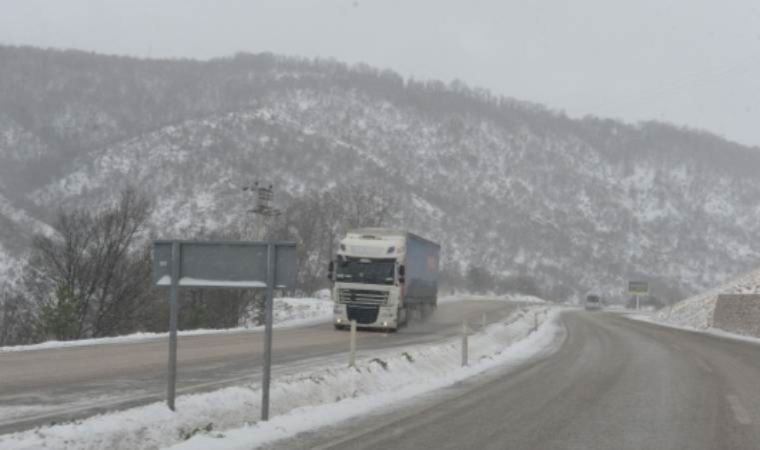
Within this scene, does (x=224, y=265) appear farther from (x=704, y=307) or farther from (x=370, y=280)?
(x=704, y=307)

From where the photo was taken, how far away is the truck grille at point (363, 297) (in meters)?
28.3

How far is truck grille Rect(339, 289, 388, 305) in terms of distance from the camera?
28.3 metres

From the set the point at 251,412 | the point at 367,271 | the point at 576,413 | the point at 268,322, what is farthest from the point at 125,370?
the point at 367,271

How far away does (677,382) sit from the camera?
14.3m

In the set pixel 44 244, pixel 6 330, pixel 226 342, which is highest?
pixel 44 244

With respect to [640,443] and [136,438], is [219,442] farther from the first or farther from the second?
[640,443]

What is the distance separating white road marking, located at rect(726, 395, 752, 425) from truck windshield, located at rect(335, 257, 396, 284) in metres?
17.0

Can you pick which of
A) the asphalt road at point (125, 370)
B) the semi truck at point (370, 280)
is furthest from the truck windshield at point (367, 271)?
the asphalt road at point (125, 370)

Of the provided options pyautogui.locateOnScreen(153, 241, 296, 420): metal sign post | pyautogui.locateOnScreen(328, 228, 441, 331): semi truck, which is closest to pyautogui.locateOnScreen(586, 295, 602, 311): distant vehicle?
pyautogui.locateOnScreen(328, 228, 441, 331): semi truck

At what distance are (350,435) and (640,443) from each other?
332 centimetres

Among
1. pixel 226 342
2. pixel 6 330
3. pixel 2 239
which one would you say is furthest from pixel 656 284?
pixel 226 342

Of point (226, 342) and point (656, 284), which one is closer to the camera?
point (226, 342)

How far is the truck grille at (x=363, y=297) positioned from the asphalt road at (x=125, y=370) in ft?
11.0

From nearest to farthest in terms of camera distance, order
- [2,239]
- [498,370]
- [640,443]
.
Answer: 1. [640,443]
2. [498,370]
3. [2,239]
